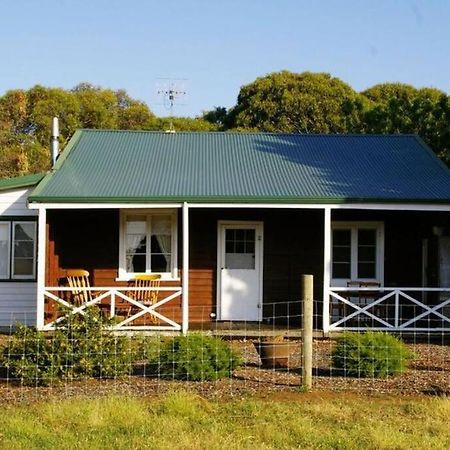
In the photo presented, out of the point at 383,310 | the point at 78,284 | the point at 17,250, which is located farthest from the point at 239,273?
the point at 17,250

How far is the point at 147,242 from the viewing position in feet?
50.1

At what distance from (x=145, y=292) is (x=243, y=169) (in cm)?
320

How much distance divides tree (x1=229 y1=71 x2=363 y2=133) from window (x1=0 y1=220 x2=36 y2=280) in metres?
24.5

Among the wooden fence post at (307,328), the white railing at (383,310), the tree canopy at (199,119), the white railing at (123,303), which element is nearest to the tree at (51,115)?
the tree canopy at (199,119)

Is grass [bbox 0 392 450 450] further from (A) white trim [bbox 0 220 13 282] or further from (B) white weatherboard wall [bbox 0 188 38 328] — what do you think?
(A) white trim [bbox 0 220 13 282]

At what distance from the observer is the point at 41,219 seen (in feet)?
43.9

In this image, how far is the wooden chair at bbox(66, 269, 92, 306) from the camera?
14.1m

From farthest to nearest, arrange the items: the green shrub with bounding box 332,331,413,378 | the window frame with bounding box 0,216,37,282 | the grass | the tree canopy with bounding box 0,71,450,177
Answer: the tree canopy with bounding box 0,71,450,177
the window frame with bounding box 0,216,37,282
the green shrub with bounding box 332,331,413,378
the grass

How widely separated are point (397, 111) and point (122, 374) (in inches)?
805

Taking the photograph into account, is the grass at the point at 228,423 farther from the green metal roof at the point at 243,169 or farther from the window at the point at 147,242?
the window at the point at 147,242

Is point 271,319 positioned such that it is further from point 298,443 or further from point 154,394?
point 298,443

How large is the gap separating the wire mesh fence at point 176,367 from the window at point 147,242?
15.0 feet

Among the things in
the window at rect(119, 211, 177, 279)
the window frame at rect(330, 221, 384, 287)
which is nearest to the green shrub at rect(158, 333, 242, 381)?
the window at rect(119, 211, 177, 279)

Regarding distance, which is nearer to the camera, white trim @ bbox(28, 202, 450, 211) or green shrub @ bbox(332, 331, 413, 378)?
green shrub @ bbox(332, 331, 413, 378)
